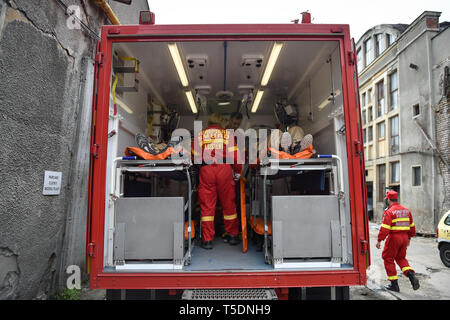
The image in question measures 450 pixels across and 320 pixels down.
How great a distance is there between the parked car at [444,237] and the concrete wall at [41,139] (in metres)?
7.16

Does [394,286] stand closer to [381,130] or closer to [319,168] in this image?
[319,168]

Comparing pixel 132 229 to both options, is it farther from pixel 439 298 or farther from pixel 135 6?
pixel 135 6

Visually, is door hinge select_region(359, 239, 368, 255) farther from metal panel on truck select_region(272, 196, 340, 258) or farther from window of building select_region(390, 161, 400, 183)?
window of building select_region(390, 161, 400, 183)

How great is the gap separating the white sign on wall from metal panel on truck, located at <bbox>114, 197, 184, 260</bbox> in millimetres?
1545

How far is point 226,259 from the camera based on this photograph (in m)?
3.18

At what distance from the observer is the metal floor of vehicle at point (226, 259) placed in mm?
2805

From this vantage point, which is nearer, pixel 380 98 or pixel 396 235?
pixel 396 235

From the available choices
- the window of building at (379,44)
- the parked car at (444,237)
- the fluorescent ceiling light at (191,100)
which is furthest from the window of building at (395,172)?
the fluorescent ceiling light at (191,100)

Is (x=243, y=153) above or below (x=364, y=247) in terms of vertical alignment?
above

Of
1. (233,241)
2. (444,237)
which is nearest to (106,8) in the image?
(233,241)

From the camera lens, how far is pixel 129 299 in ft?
9.02

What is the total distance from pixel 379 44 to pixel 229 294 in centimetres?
1914

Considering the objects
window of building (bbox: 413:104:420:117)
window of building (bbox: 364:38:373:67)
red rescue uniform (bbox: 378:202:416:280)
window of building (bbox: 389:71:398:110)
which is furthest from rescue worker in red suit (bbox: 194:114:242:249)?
window of building (bbox: 364:38:373:67)
